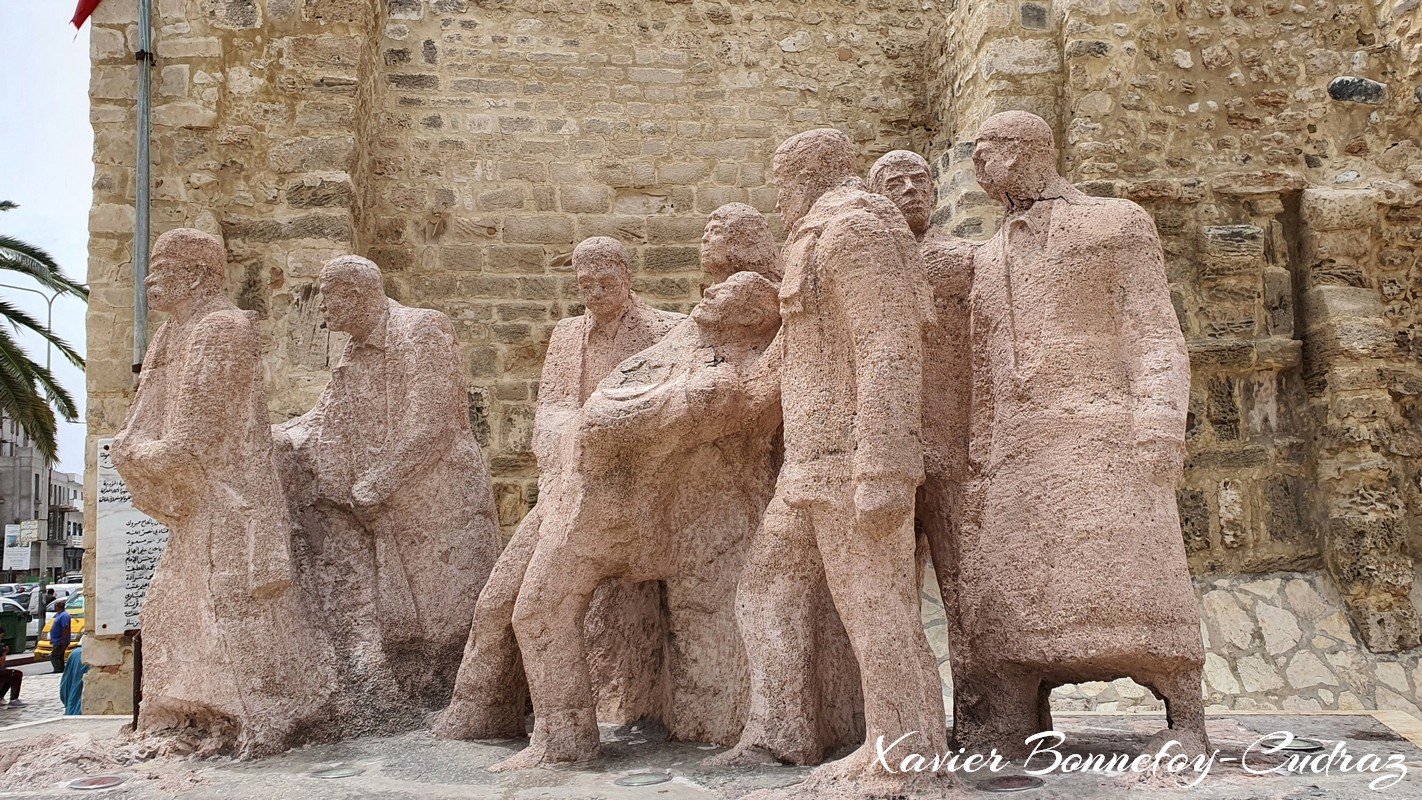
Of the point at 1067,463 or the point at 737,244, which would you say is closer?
the point at 1067,463

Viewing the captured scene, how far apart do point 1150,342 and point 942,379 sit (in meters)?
0.63

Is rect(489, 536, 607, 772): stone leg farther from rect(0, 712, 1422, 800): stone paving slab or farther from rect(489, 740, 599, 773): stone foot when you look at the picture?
rect(0, 712, 1422, 800): stone paving slab

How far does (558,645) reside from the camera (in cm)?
370

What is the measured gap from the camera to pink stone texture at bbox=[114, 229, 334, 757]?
3775 mm

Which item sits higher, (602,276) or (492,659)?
(602,276)

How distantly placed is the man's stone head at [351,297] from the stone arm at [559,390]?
671 millimetres

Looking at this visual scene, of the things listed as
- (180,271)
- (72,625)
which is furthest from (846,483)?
(72,625)

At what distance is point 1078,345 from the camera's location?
3.39 metres

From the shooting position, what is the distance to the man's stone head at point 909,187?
3.78m

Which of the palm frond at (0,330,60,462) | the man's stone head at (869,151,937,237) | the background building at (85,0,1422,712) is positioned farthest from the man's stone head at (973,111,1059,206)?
the palm frond at (0,330,60,462)

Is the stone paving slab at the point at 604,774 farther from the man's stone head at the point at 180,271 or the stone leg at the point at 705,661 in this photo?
the man's stone head at the point at 180,271

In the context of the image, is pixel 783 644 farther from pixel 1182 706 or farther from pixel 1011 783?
pixel 1182 706

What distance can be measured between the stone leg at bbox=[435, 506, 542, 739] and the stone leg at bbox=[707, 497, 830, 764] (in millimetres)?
842

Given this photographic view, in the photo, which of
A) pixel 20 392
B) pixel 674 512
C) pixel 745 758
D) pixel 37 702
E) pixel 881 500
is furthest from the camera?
pixel 20 392
